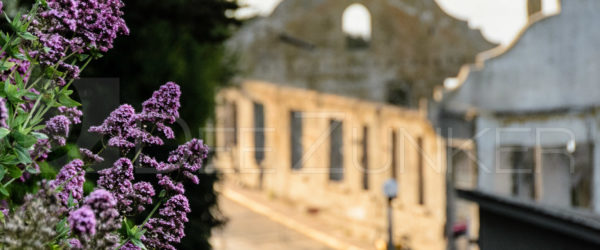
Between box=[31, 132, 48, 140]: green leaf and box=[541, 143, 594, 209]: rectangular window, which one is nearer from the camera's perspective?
box=[31, 132, 48, 140]: green leaf

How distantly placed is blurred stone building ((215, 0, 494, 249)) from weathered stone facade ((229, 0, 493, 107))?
36 millimetres

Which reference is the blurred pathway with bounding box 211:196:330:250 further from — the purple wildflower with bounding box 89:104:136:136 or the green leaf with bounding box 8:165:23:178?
the green leaf with bounding box 8:165:23:178

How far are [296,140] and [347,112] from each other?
3.82 metres

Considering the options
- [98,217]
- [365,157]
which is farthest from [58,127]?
[365,157]

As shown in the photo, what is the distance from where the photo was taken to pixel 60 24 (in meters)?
3.08

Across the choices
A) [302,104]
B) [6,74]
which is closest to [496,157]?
[302,104]

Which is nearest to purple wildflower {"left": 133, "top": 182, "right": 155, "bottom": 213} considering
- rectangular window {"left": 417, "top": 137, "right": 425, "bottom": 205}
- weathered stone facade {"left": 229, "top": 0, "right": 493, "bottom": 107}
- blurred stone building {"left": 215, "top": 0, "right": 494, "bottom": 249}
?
blurred stone building {"left": 215, "top": 0, "right": 494, "bottom": 249}

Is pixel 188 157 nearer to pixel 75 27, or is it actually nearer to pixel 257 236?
pixel 75 27

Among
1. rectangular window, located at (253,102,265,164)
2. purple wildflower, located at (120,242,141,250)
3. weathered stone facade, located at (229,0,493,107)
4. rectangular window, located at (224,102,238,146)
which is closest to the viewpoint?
purple wildflower, located at (120,242,141,250)

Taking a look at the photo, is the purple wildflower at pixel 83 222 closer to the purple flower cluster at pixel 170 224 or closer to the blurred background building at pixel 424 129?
the purple flower cluster at pixel 170 224

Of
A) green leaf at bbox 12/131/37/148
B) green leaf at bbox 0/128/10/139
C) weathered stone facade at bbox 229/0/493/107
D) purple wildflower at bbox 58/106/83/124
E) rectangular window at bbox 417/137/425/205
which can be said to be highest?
weathered stone facade at bbox 229/0/493/107

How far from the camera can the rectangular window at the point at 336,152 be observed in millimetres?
21922

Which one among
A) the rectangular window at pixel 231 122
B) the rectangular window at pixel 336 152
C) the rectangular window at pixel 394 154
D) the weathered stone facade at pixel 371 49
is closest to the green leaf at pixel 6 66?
the rectangular window at pixel 394 154

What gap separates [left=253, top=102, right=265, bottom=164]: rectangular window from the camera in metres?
25.2
